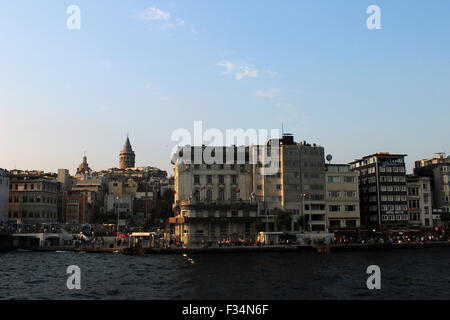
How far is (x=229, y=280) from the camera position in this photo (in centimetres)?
4719

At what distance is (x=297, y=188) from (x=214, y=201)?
64.1ft

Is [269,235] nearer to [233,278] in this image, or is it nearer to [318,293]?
[233,278]

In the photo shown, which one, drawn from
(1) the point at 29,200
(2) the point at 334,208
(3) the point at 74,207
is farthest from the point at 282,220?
(3) the point at 74,207

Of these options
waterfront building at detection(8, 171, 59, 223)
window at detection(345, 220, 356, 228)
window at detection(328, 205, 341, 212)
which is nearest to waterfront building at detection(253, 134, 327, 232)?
window at detection(328, 205, 341, 212)

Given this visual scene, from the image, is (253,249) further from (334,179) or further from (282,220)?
(334,179)

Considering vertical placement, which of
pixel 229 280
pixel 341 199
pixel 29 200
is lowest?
pixel 229 280

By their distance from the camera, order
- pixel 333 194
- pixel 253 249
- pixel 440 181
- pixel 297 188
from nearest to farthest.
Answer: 1. pixel 253 249
2. pixel 297 188
3. pixel 333 194
4. pixel 440 181

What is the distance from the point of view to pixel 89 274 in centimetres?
5388

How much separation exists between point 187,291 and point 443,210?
342 ft

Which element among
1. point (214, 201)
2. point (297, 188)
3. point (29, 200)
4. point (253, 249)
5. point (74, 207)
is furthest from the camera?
point (74, 207)

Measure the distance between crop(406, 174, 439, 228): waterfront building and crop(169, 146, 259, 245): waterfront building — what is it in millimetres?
44553

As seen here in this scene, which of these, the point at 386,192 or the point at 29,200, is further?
the point at 29,200

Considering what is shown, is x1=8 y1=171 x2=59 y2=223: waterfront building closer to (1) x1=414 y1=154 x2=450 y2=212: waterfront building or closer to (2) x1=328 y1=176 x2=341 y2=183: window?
(2) x1=328 y1=176 x2=341 y2=183: window

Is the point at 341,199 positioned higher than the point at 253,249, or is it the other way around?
the point at 341,199
